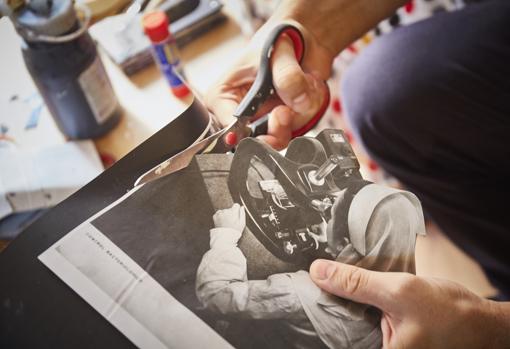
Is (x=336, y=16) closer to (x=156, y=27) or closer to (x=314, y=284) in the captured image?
(x=156, y=27)

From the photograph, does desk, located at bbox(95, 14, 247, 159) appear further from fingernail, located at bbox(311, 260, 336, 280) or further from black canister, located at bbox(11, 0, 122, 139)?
fingernail, located at bbox(311, 260, 336, 280)

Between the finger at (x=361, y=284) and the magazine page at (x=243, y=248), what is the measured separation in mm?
10

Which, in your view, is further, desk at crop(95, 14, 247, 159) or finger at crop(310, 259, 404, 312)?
Answer: desk at crop(95, 14, 247, 159)

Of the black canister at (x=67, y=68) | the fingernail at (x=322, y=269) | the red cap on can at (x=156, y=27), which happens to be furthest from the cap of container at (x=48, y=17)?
the fingernail at (x=322, y=269)

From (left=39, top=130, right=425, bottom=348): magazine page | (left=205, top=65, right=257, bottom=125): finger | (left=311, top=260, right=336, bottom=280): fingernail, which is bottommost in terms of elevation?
(left=311, top=260, right=336, bottom=280): fingernail

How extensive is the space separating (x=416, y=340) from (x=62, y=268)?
1.05ft

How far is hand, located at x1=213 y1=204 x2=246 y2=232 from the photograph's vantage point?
Answer: 17.6 inches

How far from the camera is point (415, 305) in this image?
0.43 meters

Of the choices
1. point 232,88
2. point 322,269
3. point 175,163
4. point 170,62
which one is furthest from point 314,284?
point 170,62

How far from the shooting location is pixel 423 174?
79cm

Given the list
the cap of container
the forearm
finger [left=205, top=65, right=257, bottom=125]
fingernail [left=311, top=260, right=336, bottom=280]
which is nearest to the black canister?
the cap of container

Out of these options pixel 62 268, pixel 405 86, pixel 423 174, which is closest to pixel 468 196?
pixel 423 174

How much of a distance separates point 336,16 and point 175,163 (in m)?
0.39

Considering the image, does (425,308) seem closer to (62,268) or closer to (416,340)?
(416,340)
